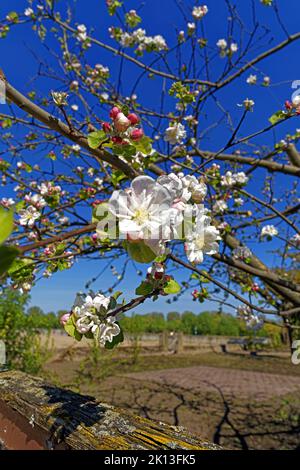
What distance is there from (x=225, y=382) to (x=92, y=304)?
27.1 ft

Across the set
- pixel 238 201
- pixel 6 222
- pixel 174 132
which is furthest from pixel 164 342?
pixel 6 222

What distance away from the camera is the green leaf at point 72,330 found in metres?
0.83

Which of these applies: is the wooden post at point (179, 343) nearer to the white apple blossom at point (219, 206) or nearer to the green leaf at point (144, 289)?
the white apple blossom at point (219, 206)

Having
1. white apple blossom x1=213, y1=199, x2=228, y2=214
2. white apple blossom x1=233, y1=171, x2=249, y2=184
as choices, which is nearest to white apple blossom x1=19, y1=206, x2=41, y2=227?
white apple blossom x1=213, y1=199, x2=228, y2=214

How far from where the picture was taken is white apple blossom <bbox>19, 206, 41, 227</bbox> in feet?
4.48

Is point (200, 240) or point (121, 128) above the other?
point (121, 128)

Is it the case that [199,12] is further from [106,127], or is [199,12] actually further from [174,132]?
[106,127]

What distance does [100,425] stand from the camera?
2.88 ft

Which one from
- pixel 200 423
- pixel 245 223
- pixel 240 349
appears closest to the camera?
pixel 245 223

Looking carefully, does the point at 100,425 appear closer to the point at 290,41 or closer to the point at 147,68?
the point at 147,68

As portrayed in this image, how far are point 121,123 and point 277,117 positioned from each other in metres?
1.03

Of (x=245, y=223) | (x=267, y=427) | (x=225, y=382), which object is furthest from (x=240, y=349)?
(x=245, y=223)

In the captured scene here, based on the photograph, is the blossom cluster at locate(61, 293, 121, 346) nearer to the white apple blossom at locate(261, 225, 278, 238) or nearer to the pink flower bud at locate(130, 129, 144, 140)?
the pink flower bud at locate(130, 129, 144, 140)

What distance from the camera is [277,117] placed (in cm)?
156
